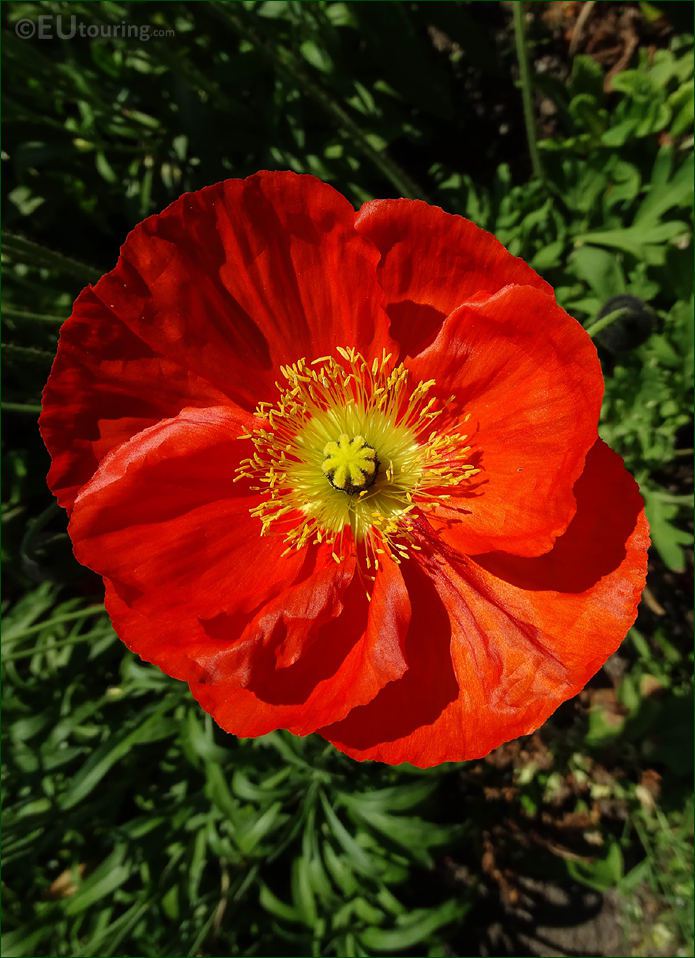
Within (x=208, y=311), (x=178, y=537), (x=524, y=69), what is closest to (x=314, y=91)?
(x=524, y=69)

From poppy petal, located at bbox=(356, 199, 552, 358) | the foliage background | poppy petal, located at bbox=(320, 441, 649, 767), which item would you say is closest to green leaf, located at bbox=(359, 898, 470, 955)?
the foliage background

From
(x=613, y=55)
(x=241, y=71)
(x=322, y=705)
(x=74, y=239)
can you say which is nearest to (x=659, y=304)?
(x=613, y=55)

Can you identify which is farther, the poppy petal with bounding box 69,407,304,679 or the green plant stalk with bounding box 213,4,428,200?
the green plant stalk with bounding box 213,4,428,200

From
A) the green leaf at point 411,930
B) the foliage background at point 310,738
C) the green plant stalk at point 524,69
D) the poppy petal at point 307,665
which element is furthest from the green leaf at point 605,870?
the green plant stalk at point 524,69

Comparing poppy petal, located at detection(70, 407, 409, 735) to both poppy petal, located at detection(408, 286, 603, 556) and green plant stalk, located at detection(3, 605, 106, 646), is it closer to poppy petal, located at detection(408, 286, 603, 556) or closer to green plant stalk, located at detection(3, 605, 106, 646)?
poppy petal, located at detection(408, 286, 603, 556)

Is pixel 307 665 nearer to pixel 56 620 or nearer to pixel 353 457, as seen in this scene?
pixel 353 457

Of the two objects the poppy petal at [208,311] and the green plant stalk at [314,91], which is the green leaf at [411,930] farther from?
the green plant stalk at [314,91]

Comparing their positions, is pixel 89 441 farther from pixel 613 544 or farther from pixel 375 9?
pixel 375 9
